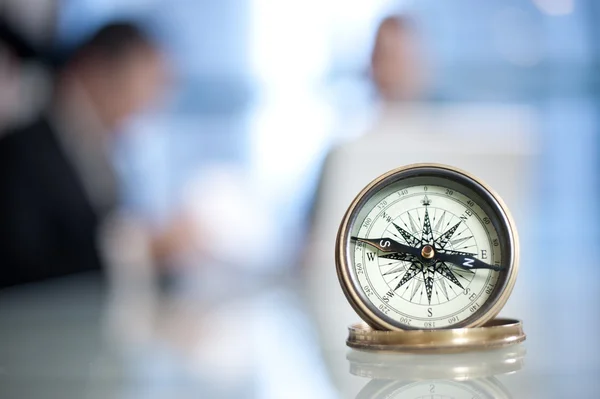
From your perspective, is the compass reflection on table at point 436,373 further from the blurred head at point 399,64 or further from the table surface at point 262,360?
the blurred head at point 399,64

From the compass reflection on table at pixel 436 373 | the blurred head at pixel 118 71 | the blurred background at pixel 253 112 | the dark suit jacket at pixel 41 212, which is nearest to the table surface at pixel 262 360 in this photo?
the compass reflection on table at pixel 436 373

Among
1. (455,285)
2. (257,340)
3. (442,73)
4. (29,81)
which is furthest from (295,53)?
(455,285)

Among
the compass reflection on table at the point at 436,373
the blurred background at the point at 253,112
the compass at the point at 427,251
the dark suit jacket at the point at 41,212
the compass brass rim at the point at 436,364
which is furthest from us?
the blurred background at the point at 253,112

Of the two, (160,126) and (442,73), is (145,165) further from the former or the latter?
(442,73)

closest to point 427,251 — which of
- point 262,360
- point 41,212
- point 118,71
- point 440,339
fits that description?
point 440,339

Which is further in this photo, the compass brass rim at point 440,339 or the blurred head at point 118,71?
the blurred head at point 118,71

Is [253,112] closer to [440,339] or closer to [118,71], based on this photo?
[118,71]
